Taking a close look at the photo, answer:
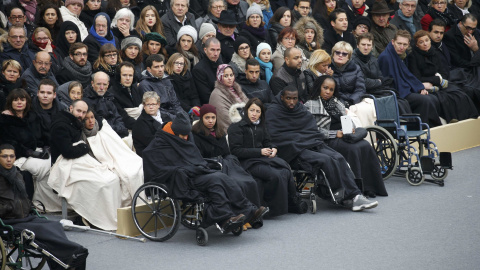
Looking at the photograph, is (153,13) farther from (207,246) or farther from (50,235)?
(50,235)

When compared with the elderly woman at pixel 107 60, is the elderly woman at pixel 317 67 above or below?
below

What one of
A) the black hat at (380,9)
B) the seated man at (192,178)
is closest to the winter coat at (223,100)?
the seated man at (192,178)

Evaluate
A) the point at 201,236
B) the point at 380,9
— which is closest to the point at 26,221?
the point at 201,236

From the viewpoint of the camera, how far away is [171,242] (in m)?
7.60

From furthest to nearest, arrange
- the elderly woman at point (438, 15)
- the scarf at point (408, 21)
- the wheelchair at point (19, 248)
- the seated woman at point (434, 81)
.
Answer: the elderly woman at point (438, 15) → the scarf at point (408, 21) → the seated woman at point (434, 81) → the wheelchair at point (19, 248)

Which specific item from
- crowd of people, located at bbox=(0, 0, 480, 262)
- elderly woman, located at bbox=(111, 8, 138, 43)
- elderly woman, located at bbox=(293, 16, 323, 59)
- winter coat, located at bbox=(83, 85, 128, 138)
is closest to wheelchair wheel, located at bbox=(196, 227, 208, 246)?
crowd of people, located at bbox=(0, 0, 480, 262)

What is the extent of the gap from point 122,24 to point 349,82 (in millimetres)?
2756

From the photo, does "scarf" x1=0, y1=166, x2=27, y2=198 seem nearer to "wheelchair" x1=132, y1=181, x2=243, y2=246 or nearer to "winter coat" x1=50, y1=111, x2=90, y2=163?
"wheelchair" x1=132, y1=181, x2=243, y2=246

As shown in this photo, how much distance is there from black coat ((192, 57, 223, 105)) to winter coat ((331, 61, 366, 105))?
4.91 feet

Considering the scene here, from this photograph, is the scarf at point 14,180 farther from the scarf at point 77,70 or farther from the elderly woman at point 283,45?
the elderly woman at point 283,45

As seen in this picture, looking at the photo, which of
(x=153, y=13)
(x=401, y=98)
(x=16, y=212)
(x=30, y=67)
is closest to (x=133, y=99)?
(x=30, y=67)

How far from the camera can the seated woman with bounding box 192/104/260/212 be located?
27.0 ft

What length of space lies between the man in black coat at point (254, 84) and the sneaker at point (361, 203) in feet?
5.96

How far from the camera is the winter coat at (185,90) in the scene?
32.2 feet
